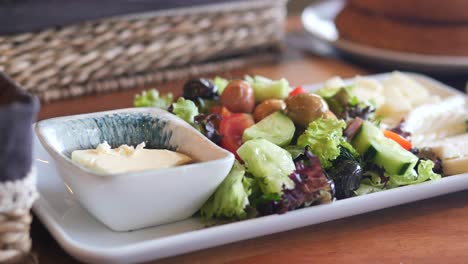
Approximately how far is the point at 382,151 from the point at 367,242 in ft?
0.62

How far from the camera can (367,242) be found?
103 cm

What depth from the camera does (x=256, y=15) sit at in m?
2.01

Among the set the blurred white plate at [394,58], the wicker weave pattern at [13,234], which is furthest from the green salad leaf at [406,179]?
the blurred white plate at [394,58]

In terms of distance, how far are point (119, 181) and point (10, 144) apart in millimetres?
167

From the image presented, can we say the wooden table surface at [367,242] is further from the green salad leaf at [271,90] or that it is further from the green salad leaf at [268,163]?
the green salad leaf at [271,90]

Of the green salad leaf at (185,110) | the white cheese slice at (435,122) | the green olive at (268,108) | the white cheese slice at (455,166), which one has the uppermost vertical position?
the green salad leaf at (185,110)

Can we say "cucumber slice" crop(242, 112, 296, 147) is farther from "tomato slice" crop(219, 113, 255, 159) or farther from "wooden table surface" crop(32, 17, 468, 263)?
"wooden table surface" crop(32, 17, 468, 263)

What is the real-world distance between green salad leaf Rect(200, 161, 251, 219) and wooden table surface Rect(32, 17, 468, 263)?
56 mm

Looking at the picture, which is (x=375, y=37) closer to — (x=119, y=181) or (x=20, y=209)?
(x=119, y=181)

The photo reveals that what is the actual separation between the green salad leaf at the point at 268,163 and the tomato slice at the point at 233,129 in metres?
0.09

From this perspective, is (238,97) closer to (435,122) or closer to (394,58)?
(435,122)

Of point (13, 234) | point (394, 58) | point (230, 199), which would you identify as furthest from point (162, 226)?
point (394, 58)

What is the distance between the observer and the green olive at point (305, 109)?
3.93ft

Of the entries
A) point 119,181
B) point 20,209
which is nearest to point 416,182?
point 119,181
